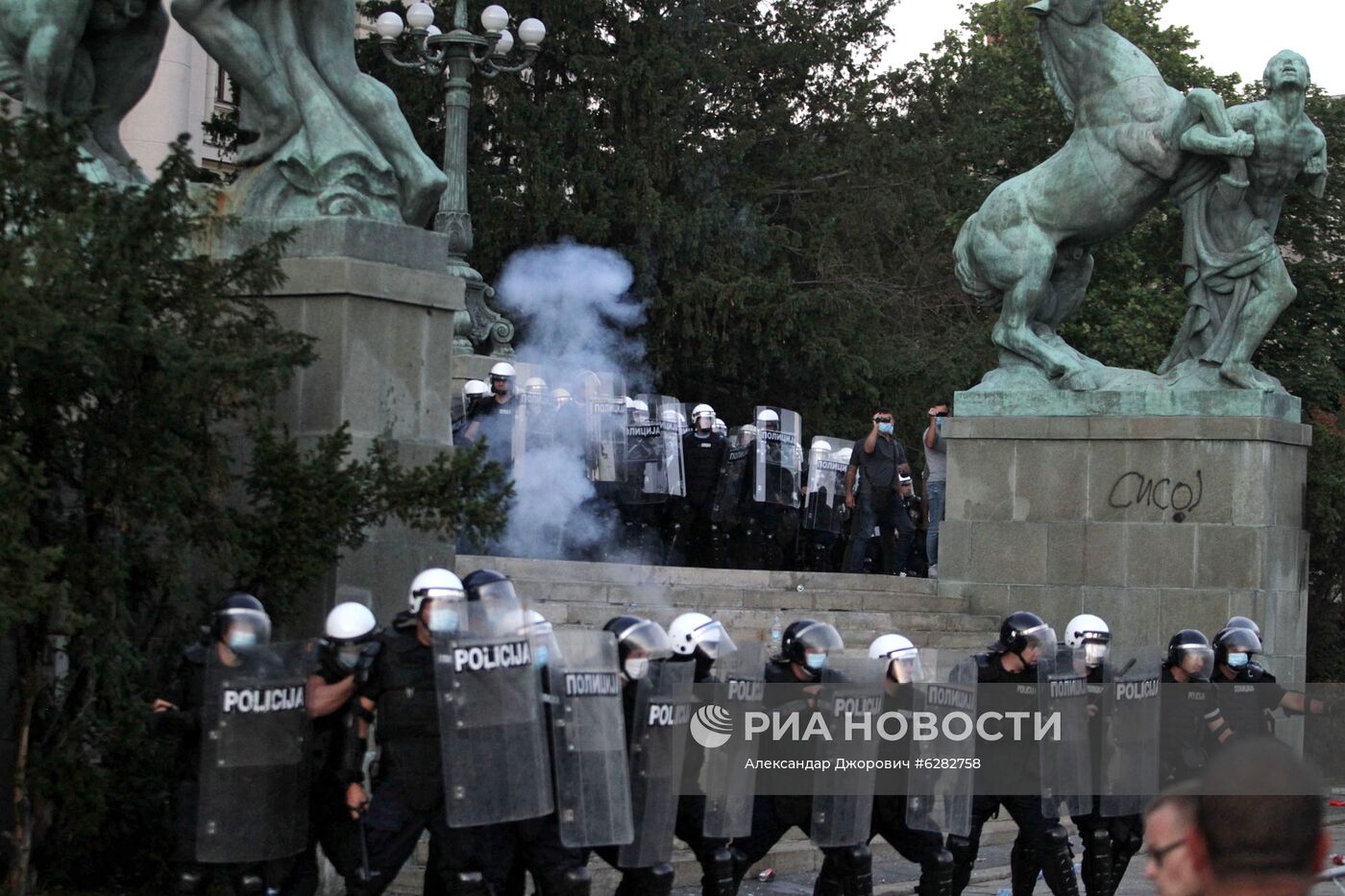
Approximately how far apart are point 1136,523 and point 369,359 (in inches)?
302

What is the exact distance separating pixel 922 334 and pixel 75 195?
93.1 ft

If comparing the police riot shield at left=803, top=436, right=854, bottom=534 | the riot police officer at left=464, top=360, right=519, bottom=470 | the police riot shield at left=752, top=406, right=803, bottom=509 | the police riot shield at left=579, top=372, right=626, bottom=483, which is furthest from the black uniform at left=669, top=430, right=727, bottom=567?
the riot police officer at left=464, top=360, right=519, bottom=470

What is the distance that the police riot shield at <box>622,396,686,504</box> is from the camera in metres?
16.4

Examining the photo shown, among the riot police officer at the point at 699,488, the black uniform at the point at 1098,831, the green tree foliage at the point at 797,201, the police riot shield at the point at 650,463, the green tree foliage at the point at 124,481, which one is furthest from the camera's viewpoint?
the green tree foliage at the point at 797,201

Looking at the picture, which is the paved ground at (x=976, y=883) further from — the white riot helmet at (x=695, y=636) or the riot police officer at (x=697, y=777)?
the white riot helmet at (x=695, y=636)

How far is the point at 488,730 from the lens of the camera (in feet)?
24.3

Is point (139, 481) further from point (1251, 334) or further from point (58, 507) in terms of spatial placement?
point (1251, 334)

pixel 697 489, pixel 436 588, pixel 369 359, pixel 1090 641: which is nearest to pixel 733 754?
pixel 436 588

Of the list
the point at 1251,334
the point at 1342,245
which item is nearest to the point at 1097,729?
the point at 1251,334

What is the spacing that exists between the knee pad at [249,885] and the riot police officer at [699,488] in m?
9.24

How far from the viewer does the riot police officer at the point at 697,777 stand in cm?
835

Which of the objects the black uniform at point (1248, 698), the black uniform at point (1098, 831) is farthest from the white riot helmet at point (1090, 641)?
the black uniform at point (1248, 698)

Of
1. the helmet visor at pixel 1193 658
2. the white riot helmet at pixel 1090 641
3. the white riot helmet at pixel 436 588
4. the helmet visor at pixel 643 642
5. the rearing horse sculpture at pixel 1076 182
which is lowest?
the helmet visor at pixel 1193 658

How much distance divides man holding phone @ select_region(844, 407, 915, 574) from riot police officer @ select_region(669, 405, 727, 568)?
102 cm
